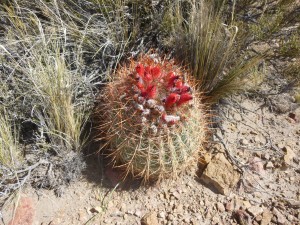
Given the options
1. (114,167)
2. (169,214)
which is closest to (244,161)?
(169,214)

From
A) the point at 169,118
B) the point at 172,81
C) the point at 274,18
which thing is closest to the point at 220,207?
the point at 169,118

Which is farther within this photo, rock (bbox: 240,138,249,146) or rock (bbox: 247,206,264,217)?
rock (bbox: 240,138,249,146)

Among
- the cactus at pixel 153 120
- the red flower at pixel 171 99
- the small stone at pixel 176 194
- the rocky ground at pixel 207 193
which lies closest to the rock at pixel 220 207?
the rocky ground at pixel 207 193

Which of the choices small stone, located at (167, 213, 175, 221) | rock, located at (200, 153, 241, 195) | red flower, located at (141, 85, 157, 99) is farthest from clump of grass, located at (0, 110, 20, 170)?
rock, located at (200, 153, 241, 195)

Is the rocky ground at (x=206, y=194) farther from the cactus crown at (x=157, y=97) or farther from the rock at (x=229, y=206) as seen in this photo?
the cactus crown at (x=157, y=97)

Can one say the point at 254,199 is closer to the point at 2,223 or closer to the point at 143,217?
the point at 143,217

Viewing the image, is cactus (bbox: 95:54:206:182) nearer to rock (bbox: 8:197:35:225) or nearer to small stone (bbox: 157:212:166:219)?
small stone (bbox: 157:212:166:219)
